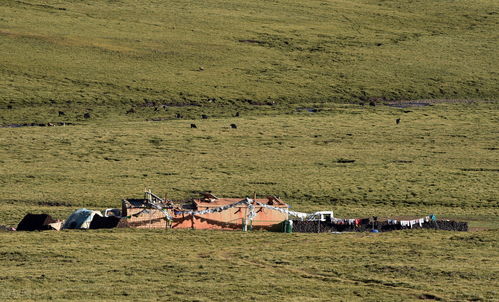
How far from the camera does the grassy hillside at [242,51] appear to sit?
81.7 m

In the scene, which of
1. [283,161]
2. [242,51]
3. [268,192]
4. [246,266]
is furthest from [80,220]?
[242,51]

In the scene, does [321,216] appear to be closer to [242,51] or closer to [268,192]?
[268,192]

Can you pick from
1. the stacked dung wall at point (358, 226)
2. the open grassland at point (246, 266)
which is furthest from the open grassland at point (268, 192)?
the stacked dung wall at point (358, 226)

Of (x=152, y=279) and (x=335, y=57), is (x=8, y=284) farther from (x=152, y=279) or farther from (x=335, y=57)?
(x=335, y=57)

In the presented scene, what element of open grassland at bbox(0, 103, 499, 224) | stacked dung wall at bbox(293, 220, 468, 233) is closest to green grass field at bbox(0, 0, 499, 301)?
open grassland at bbox(0, 103, 499, 224)

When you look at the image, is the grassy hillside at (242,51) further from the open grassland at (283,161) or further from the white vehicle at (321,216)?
the white vehicle at (321,216)

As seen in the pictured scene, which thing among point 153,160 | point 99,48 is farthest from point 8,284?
point 99,48

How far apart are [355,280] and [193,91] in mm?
53521

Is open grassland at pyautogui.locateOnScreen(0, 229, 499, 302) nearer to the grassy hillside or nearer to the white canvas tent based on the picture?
the white canvas tent

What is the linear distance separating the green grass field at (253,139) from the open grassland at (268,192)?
0.46 feet

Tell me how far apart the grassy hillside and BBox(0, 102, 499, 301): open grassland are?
586 cm

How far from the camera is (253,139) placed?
66438 millimetres

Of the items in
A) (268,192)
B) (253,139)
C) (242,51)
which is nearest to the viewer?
(268,192)

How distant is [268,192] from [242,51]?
46.6 m
